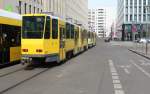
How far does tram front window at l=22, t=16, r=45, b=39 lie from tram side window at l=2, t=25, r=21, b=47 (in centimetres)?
106

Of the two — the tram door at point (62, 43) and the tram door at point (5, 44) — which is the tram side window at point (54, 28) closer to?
the tram door at point (62, 43)

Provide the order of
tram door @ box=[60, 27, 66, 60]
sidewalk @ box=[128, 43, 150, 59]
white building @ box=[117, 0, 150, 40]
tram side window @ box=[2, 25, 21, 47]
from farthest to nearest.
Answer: white building @ box=[117, 0, 150, 40], sidewalk @ box=[128, 43, 150, 59], tram door @ box=[60, 27, 66, 60], tram side window @ box=[2, 25, 21, 47]

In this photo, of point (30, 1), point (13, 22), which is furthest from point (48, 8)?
point (13, 22)

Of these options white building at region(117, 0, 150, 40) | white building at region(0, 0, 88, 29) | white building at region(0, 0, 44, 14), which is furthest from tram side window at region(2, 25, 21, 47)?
white building at region(117, 0, 150, 40)

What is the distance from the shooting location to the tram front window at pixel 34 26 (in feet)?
78.0

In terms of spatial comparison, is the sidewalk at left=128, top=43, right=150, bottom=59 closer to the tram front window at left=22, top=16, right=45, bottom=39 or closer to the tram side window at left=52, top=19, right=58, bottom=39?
the tram side window at left=52, top=19, right=58, bottom=39

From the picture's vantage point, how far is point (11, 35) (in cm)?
2536

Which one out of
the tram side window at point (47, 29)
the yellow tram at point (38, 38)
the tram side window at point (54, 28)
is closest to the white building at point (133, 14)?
the tram side window at point (54, 28)

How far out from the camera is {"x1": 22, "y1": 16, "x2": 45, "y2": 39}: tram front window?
78.0ft

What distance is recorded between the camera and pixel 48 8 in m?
76.6

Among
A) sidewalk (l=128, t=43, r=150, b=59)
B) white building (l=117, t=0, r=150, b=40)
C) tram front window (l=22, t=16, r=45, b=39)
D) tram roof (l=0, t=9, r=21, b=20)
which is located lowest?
sidewalk (l=128, t=43, r=150, b=59)

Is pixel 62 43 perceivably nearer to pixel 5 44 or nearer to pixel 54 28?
pixel 54 28

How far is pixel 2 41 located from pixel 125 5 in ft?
454

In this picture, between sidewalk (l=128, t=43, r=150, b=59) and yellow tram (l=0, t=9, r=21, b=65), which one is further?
sidewalk (l=128, t=43, r=150, b=59)
